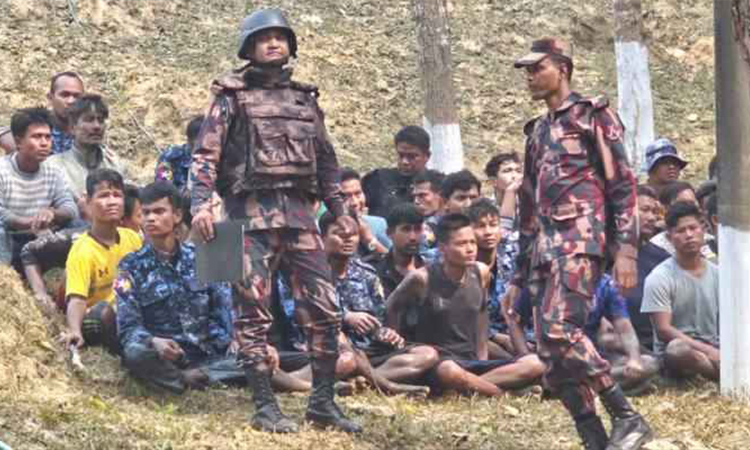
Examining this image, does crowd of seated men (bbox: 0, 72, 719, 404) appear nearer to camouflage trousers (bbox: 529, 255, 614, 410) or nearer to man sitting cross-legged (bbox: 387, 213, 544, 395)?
man sitting cross-legged (bbox: 387, 213, 544, 395)

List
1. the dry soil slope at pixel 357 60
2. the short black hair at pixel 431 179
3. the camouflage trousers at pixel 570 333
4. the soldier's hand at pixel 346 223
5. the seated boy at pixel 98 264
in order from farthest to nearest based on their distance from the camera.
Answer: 1. the dry soil slope at pixel 357 60
2. the short black hair at pixel 431 179
3. the seated boy at pixel 98 264
4. the soldier's hand at pixel 346 223
5. the camouflage trousers at pixel 570 333

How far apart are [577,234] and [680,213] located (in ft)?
8.19

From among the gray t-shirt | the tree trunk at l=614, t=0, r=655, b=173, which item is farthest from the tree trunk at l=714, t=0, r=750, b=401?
the tree trunk at l=614, t=0, r=655, b=173

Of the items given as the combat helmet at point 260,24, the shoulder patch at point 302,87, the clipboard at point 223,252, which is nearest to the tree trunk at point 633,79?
the shoulder patch at point 302,87

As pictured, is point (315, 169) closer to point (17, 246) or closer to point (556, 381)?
point (556, 381)

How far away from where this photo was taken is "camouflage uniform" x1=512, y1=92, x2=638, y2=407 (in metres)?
7.54

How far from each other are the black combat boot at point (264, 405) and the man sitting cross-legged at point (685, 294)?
285 centimetres

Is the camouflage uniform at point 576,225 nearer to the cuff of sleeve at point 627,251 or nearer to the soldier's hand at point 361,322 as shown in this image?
the cuff of sleeve at point 627,251

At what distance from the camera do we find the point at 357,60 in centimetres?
1977

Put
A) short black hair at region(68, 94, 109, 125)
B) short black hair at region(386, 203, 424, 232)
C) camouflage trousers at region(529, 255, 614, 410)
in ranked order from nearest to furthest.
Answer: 1. camouflage trousers at region(529, 255, 614, 410)
2. short black hair at region(386, 203, 424, 232)
3. short black hair at region(68, 94, 109, 125)

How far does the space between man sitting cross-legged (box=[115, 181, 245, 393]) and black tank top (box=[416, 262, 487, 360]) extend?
123cm

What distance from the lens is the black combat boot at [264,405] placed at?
8.00 m

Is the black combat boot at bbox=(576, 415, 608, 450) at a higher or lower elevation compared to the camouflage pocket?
lower

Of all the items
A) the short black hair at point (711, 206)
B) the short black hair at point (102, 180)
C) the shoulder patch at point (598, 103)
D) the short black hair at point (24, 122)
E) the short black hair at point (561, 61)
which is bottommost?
the short black hair at point (711, 206)
